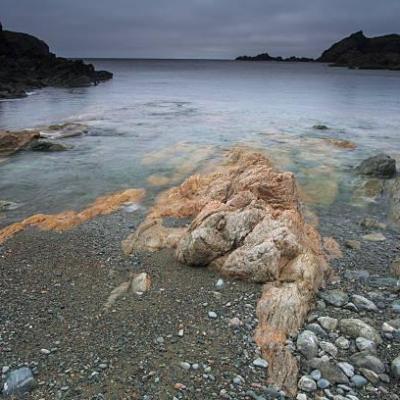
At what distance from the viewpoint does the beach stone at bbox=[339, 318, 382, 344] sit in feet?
18.3

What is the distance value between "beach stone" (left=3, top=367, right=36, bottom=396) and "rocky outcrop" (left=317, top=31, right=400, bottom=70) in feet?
490

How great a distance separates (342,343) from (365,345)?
29 centimetres

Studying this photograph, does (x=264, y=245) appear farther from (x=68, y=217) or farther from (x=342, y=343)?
(x=68, y=217)

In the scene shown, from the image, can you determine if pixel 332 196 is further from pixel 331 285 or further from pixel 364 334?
pixel 364 334

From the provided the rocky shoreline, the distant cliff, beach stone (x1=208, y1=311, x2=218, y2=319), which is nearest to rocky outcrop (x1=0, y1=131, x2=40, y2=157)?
the rocky shoreline

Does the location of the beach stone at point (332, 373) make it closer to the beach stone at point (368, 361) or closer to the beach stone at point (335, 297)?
the beach stone at point (368, 361)

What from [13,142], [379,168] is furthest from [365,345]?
[13,142]

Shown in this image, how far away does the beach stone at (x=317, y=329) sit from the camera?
563 cm

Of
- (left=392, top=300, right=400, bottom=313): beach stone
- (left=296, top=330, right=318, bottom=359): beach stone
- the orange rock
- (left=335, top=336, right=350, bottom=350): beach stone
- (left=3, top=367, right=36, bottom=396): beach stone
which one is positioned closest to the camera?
(left=3, top=367, right=36, bottom=396): beach stone

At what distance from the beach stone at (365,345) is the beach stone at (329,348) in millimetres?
342

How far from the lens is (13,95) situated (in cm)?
4591

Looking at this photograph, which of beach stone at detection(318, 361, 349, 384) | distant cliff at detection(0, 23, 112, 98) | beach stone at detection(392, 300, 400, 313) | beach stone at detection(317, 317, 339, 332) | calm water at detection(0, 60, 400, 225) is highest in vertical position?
distant cliff at detection(0, 23, 112, 98)

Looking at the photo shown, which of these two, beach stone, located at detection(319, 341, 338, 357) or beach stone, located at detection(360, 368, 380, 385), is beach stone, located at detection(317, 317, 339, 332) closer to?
beach stone, located at detection(319, 341, 338, 357)

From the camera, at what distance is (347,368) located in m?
5.00
